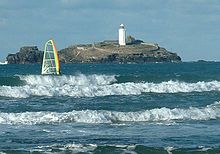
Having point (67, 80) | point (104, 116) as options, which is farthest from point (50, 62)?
point (104, 116)

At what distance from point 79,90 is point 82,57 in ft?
409

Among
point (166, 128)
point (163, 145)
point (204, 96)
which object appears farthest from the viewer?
point (204, 96)

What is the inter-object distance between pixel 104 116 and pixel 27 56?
124 meters

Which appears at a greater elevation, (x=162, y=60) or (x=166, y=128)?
(x=162, y=60)

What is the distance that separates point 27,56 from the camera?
152 metres

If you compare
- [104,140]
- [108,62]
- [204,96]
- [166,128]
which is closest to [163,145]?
[104,140]

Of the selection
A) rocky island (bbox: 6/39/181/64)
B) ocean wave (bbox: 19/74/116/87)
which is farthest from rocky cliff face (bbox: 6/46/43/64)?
ocean wave (bbox: 19/74/116/87)

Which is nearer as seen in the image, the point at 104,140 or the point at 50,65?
the point at 104,140

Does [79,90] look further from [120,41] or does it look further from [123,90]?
[120,41]

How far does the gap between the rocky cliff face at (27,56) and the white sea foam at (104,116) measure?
11936 centimetres

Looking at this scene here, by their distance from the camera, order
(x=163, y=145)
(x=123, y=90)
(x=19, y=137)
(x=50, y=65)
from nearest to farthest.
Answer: (x=163, y=145) < (x=19, y=137) < (x=123, y=90) < (x=50, y=65)

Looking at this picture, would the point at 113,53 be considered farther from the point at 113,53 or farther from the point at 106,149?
the point at 106,149

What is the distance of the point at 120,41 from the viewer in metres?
168

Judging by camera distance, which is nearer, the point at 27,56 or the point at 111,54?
the point at 27,56
